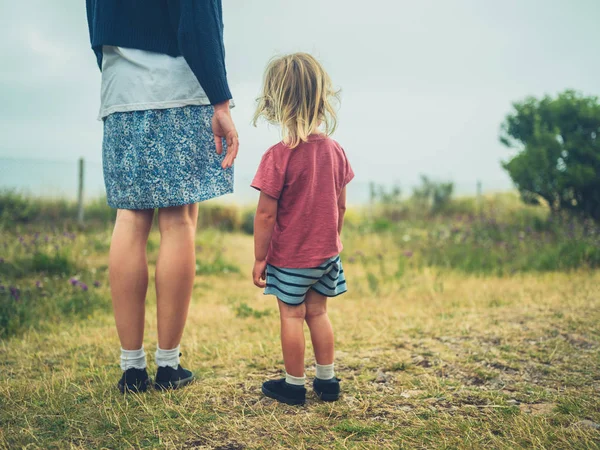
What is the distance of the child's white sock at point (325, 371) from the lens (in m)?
2.24

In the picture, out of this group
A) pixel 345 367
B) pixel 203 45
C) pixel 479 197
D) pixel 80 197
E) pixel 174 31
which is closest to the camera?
pixel 203 45

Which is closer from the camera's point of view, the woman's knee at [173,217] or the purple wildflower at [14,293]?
the woman's knee at [173,217]

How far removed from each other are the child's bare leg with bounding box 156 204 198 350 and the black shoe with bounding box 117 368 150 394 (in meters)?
0.16

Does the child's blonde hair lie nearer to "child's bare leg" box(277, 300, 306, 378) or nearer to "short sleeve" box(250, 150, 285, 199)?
"short sleeve" box(250, 150, 285, 199)

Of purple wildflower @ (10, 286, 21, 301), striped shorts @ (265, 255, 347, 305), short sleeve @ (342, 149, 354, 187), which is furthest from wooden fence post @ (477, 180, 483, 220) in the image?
striped shorts @ (265, 255, 347, 305)

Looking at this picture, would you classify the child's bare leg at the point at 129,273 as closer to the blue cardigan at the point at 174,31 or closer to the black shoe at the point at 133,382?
the black shoe at the point at 133,382

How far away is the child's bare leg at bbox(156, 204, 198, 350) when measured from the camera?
86.0 inches

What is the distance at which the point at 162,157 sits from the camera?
213cm

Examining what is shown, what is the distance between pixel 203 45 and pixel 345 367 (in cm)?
166

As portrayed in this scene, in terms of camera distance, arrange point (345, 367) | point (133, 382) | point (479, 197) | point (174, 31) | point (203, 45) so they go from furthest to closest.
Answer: point (479, 197)
point (345, 367)
point (133, 382)
point (174, 31)
point (203, 45)

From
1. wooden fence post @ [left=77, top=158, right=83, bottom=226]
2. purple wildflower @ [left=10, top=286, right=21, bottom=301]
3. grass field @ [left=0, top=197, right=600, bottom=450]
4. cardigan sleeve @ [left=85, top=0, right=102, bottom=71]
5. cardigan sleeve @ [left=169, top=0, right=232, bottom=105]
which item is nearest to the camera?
grass field @ [left=0, top=197, right=600, bottom=450]

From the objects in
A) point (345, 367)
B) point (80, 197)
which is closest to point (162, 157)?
point (345, 367)

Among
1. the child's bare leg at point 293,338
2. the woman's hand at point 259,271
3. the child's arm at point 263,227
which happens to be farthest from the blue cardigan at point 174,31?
the child's bare leg at point 293,338

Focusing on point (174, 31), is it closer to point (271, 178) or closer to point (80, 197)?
point (271, 178)
